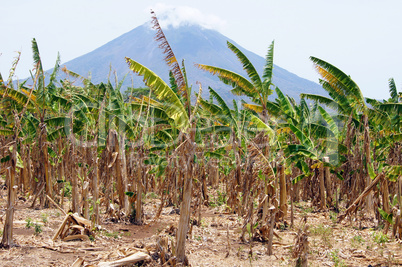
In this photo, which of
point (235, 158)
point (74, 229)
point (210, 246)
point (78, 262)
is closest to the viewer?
point (78, 262)

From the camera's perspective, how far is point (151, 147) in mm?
15211

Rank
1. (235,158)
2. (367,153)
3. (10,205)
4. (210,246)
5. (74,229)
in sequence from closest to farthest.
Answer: (10,205) → (74,229) → (210,246) → (367,153) → (235,158)

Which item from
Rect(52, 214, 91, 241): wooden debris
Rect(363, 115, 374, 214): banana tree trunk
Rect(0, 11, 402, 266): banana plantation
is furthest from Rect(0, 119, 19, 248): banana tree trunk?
Rect(363, 115, 374, 214): banana tree trunk

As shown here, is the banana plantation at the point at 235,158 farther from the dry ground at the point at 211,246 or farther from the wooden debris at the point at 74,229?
the dry ground at the point at 211,246

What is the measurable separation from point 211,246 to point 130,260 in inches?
116

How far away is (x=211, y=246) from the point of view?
10375 mm

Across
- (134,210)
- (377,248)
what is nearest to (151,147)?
(134,210)

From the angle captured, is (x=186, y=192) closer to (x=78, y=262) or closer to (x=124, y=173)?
(x=78, y=262)

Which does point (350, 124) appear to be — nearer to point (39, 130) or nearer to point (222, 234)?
point (222, 234)

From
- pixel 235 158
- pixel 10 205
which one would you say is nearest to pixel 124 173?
pixel 235 158

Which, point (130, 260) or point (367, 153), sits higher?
point (367, 153)

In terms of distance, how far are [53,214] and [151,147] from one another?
4415 mm

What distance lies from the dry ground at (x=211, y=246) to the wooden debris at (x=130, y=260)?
0.43 meters

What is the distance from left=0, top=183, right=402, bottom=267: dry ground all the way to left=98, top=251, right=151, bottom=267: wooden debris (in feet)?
1.42
